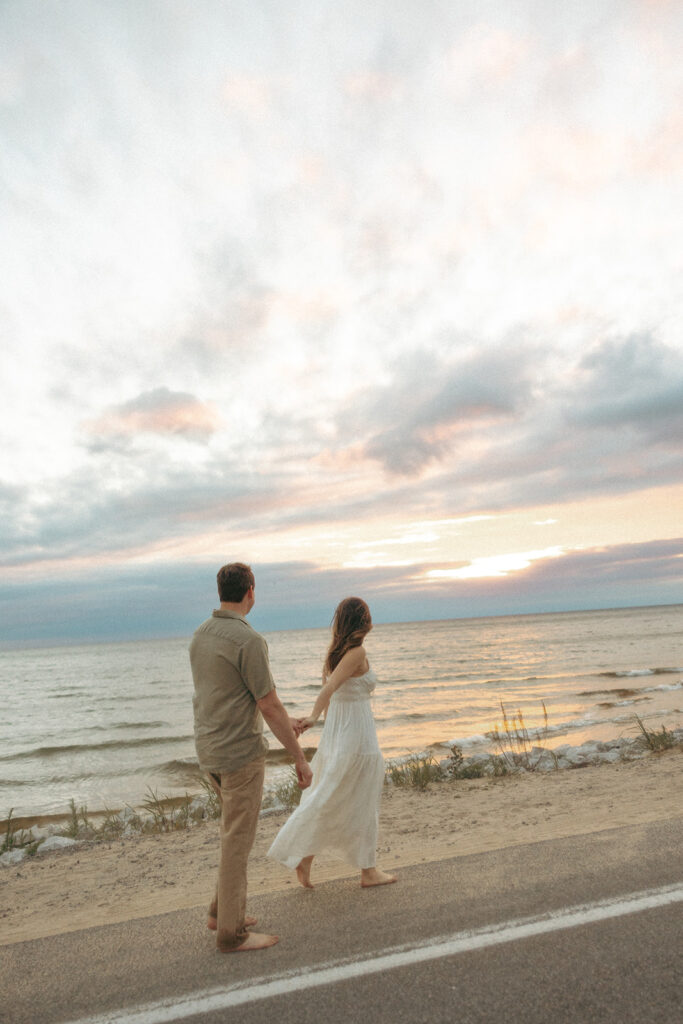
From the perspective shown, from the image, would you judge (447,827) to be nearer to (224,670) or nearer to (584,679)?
(224,670)

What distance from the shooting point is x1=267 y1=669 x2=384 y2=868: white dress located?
4875 millimetres

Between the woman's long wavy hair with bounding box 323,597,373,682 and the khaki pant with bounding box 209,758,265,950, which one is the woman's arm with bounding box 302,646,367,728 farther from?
the khaki pant with bounding box 209,758,265,950

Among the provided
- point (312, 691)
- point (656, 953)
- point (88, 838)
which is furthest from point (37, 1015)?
point (312, 691)

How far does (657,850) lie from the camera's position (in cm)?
502

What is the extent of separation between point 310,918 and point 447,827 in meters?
3.49

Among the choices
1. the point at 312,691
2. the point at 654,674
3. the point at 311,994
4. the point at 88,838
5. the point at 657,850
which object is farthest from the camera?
the point at 312,691

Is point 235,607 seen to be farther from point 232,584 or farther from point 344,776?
point 344,776

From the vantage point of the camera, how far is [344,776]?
195 inches

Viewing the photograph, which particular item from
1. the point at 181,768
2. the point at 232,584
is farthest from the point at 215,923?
the point at 181,768

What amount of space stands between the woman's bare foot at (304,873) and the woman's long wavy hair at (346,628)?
4.47 feet

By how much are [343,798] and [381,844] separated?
2312 millimetres

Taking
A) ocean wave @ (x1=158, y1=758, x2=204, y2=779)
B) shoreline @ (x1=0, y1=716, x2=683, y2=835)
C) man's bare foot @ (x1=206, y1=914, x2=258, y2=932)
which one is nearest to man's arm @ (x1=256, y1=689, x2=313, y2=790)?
man's bare foot @ (x1=206, y1=914, x2=258, y2=932)

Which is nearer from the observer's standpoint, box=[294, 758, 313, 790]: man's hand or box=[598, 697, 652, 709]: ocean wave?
box=[294, 758, 313, 790]: man's hand

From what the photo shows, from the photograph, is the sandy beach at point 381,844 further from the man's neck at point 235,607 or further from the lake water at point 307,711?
the lake water at point 307,711
